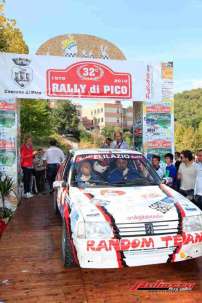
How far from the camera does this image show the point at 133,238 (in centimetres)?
420

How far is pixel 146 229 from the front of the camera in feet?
14.0

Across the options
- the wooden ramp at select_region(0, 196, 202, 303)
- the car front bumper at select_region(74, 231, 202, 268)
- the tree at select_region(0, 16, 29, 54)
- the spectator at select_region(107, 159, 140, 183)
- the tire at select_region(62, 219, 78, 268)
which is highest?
the tree at select_region(0, 16, 29, 54)

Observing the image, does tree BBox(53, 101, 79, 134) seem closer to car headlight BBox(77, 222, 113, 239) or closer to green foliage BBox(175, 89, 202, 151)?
green foliage BBox(175, 89, 202, 151)

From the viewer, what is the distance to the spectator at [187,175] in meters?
6.88

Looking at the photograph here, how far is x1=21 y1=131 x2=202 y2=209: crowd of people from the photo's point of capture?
684cm

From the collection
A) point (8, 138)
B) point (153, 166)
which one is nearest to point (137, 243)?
point (153, 166)

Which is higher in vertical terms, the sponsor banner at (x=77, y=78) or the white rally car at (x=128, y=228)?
the sponsor banner at (x=77, y=78)

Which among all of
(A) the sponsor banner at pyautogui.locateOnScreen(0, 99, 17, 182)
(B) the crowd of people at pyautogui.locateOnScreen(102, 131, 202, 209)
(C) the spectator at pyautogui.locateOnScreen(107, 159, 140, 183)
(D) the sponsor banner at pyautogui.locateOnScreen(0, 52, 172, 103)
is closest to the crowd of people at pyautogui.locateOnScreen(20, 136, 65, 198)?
(A) the sponsor banner at pyautogui.locateOnScreen(0, 99, 17, 182)

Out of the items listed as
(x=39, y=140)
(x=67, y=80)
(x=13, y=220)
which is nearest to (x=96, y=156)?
(x=13, y=220)

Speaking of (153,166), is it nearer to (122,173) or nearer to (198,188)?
(198,188)

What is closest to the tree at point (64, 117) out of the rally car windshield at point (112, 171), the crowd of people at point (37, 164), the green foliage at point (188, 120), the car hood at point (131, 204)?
the green foliage at point (188, 120)

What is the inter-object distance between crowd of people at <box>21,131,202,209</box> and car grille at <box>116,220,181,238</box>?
1.60m

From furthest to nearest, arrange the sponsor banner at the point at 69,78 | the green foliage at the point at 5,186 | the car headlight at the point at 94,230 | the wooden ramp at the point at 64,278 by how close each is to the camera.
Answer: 1. the sponsor banner at the point at 69,78
2. the green foliage at the point at 5,186
3. the car headlight at the point at 94,230
4. the wooden ramp at the point at 64,278

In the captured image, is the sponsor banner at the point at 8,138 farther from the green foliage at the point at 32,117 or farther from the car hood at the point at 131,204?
the green foliage at the point at 32,117
